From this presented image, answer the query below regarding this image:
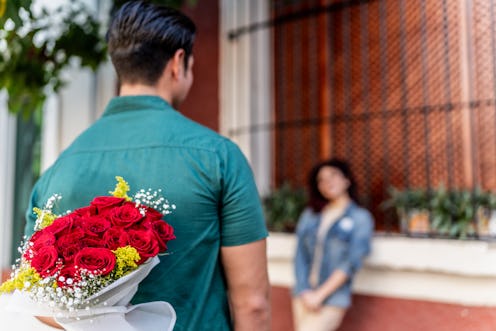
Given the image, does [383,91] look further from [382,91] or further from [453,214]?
[453,214]

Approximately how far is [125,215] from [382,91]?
458 cm

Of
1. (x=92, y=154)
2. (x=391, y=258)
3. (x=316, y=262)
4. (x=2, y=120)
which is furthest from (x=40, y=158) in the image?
(x=92, y=154)

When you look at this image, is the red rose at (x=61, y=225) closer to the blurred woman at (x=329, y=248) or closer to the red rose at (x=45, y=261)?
the red rose at (x=45, y=261)

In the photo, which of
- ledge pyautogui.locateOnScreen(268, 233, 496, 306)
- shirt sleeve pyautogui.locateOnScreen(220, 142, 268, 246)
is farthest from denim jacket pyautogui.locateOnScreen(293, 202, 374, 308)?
shirt sleeve pyautogui.locateOnScreen(220, 142, 268, 246)

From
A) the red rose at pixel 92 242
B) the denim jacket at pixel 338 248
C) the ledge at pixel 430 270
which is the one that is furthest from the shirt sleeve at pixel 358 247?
the red rose at pixel 92 242

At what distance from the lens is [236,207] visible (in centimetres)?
158

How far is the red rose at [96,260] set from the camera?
1.26 m

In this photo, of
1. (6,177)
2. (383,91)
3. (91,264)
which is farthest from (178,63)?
(6,177)

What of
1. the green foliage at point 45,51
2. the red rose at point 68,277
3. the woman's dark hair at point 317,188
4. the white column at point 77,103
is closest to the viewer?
the red rose at point 68,277

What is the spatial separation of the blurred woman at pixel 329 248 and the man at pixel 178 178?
7.62ft

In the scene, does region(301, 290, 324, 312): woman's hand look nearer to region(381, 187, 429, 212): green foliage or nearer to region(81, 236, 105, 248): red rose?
region(381, 187, 429, 212): green foliage

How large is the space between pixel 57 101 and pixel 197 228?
140 inches

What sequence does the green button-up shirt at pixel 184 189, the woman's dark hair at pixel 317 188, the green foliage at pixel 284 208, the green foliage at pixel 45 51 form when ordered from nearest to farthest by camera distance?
the green button-up shirt at pixel 184 189, the green foliage at pixel 45 51, the woman's dark hair at pixel 317 188, the green foliage at pixel 284 208

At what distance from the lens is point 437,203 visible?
13.6 ft
